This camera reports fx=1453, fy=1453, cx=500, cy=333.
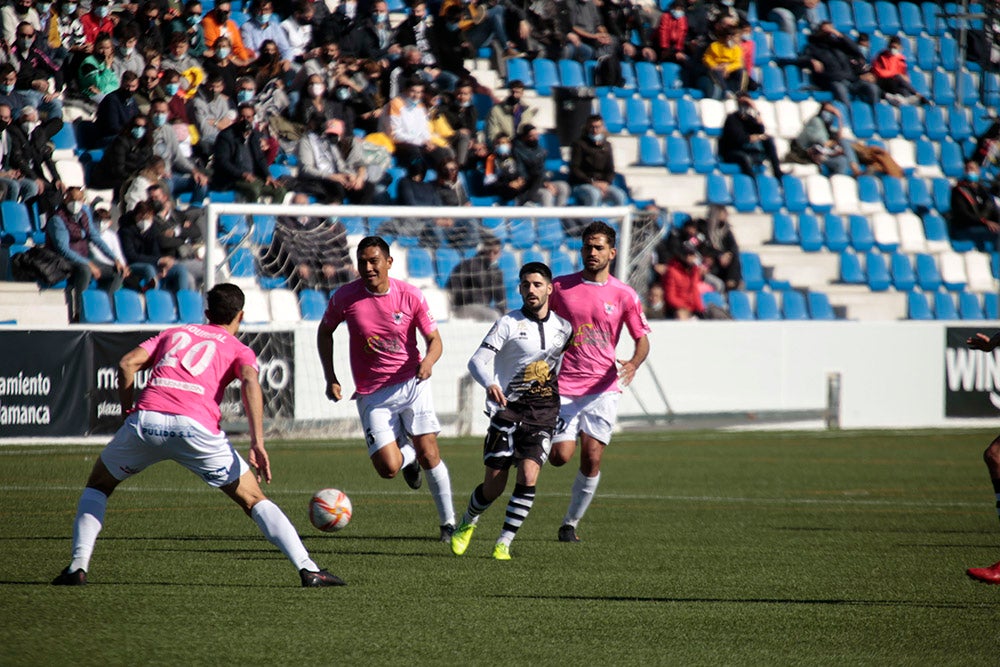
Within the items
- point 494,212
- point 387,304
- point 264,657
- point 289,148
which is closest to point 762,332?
point 494,212

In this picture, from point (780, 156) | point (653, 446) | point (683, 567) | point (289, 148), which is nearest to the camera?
point (683, 567)

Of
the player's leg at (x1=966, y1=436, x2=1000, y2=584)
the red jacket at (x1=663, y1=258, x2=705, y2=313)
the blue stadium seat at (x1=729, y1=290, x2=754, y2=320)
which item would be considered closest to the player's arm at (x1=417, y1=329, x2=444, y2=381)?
the player's leg at (x1=966, y1=436, x2=1000, y2=584)

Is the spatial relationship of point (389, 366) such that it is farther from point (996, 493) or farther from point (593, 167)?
point (593, 167)

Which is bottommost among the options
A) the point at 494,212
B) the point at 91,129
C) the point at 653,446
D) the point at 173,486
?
the point at 653,446

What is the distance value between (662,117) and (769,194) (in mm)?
2378

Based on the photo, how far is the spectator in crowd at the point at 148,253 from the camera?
1838 cm

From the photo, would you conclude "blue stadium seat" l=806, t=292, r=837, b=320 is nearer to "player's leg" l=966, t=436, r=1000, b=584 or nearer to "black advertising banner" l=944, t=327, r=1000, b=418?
"black advertising banner" l=944, t=327, r=1000, b=418

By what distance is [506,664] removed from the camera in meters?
5.85

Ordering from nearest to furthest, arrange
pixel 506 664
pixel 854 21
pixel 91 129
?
1. pixel 506 664
2. pixel 91 129
3. pixel 854 21

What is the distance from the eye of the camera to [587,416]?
10.2 metres

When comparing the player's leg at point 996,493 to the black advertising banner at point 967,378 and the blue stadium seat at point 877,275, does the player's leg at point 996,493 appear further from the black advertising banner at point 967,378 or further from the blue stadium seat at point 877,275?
the blue stadium seat at point 877,275

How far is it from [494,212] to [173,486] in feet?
22.4

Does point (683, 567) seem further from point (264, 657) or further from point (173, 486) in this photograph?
point (173, 486)

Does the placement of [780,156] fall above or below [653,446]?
above
